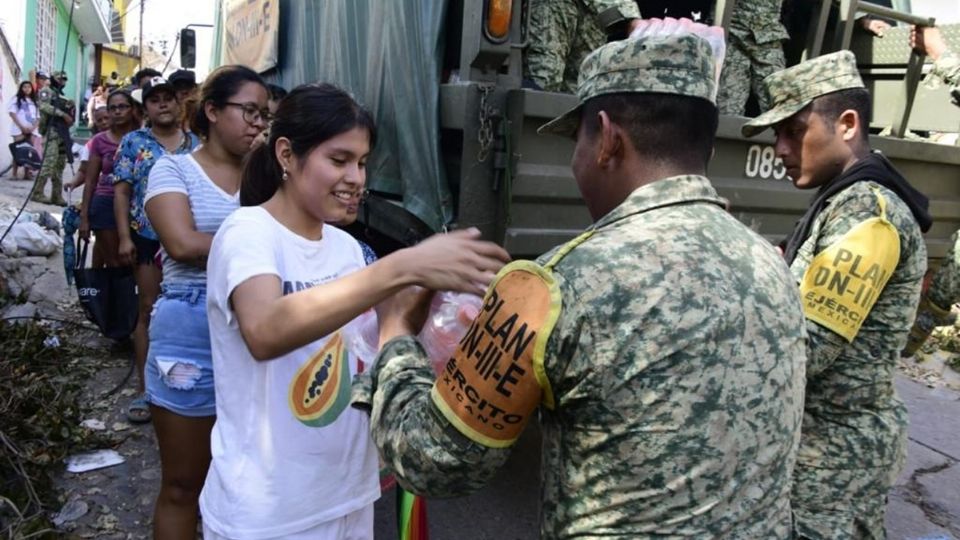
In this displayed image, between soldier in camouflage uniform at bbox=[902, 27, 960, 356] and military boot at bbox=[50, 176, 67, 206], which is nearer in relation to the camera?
soldier in camouflage uniform at bbox=[902, 27, 960, 356]

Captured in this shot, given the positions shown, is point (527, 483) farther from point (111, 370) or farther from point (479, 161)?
point (111, 370)

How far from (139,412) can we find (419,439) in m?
3.28

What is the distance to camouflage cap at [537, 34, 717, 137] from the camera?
3.67 ft

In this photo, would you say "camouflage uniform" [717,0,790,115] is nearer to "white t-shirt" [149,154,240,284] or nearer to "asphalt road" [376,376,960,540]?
"asphalt road" [376,376,960,540]

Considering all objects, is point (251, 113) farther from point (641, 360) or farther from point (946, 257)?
point (946, 257)

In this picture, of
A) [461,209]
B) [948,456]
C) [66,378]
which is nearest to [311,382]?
[461,209]

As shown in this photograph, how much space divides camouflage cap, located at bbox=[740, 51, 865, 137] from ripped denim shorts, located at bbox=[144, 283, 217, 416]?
1.70m

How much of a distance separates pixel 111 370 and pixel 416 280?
13.2 ft

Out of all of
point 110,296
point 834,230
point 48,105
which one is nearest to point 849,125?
point 834,230

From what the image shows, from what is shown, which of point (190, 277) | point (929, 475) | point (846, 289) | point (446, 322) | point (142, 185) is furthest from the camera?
point (929, 475)

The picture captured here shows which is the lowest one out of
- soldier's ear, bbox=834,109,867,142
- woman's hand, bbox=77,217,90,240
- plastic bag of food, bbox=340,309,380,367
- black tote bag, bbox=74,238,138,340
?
black tote bag, bbox=74,238,138,340

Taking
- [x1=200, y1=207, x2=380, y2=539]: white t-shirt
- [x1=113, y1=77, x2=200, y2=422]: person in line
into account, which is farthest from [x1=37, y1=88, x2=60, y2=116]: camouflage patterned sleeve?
[x1=200, y1=207, x2=380, y2=539]: white t-shirt

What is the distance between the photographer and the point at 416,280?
130 cm

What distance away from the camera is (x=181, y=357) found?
6.83ft
